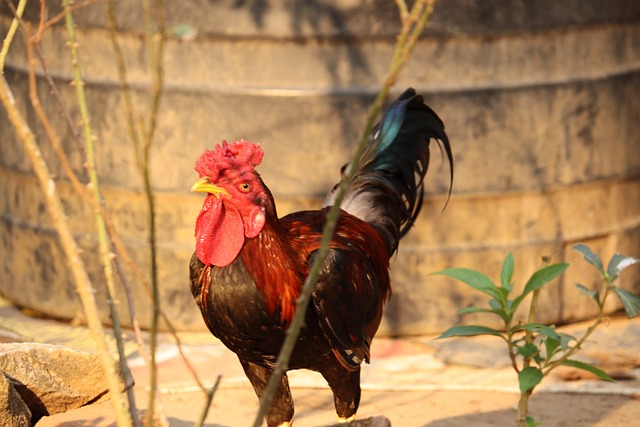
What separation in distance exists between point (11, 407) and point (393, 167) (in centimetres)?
191

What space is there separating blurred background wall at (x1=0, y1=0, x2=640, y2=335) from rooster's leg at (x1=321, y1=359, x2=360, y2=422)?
6.58 feet

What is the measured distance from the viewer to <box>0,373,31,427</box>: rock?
3939mm

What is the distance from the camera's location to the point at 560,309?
21.5 feet

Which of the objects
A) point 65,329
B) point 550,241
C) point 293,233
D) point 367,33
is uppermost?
point 367,33

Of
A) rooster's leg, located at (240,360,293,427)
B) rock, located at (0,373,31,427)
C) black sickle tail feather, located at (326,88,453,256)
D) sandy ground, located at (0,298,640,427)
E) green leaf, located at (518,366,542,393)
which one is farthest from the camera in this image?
sandy ground, located at (0,298,640,427)

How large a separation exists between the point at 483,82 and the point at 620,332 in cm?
159

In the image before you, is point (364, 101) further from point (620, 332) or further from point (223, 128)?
point (620, 332)

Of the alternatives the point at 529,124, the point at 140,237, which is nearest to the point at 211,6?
the point at 140,237

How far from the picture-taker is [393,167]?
16.2ft

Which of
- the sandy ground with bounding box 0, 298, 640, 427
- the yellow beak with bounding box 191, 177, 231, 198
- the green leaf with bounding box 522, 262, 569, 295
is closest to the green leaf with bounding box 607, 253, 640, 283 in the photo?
the green leaf with bounding box 522, 262, 569, 295

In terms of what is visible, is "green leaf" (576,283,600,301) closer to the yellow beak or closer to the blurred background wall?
the yellow beak

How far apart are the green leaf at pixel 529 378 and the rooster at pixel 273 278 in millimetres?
723

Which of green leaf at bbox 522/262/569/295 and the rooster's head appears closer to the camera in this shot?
green leaf at bbox 522/262/569/295

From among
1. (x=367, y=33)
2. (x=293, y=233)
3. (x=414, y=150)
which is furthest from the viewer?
(x=367, y=33)
